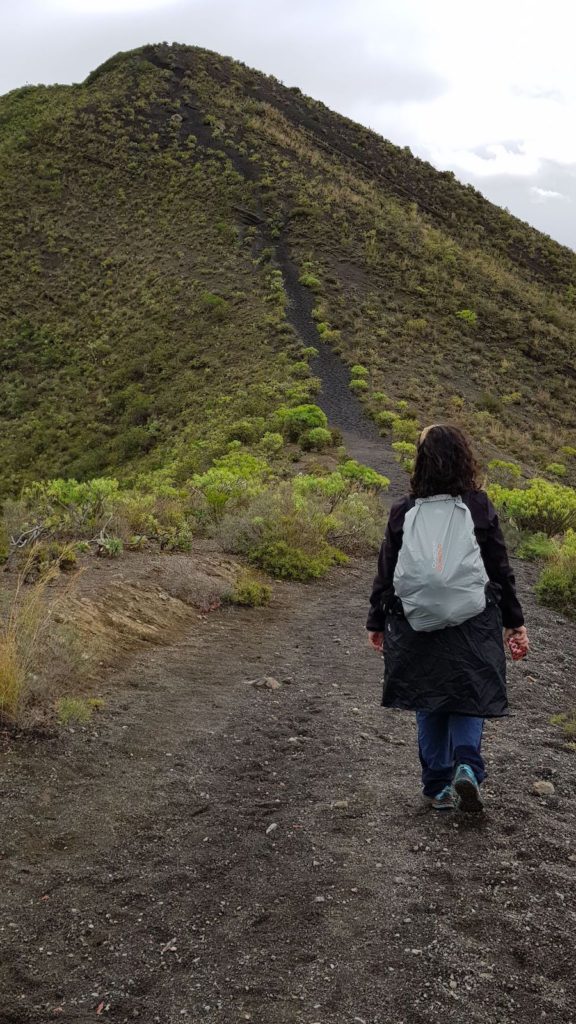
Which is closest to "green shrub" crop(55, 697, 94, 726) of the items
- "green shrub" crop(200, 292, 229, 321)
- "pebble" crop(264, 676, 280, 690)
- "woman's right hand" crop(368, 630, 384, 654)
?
"pebble" crop(264, 676, 280, 690)

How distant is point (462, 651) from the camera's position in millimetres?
3064

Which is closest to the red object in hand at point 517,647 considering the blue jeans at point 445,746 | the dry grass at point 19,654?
the blue jeans at point 445,746

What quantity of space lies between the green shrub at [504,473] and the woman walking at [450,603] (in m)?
15.2

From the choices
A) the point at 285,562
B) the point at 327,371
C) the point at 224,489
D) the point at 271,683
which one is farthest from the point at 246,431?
the point at 271,683

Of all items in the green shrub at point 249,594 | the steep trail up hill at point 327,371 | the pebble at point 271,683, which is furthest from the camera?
the steep trail up hill at point 327,371

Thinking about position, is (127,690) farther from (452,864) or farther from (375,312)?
(375,312)

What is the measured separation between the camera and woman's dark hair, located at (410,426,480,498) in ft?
10.3

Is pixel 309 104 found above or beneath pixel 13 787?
above

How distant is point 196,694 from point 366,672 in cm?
151

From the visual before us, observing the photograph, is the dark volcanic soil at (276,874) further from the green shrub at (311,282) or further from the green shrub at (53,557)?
the green shrub at (311,282)

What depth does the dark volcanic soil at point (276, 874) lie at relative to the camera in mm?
2285

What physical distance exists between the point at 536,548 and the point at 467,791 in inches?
323

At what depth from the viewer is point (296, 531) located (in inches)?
392

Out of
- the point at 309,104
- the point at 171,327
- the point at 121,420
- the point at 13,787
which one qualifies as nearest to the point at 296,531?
the point at 13,787
